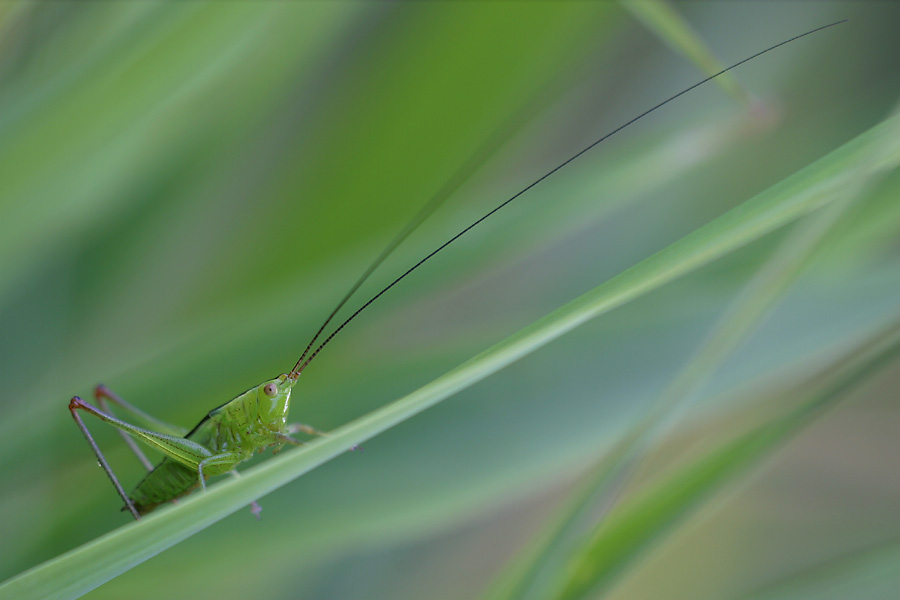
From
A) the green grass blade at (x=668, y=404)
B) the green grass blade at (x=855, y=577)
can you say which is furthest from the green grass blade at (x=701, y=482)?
the green grass blade at (x=855, y=577)

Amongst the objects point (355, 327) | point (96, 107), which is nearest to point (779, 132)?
point (355, 327)

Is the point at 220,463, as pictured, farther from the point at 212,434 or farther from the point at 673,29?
the point at 673,29

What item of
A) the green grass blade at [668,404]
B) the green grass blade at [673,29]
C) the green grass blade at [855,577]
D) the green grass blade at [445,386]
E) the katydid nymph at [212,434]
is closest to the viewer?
the green grass blade at [445,386]

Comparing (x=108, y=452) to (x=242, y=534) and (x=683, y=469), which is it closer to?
(x=242, y=534)

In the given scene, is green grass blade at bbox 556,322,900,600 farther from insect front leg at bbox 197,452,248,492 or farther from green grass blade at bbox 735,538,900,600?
insect front leg at bbox 197,452,248,492

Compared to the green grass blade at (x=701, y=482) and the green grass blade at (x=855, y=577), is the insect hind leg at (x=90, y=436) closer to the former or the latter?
the green grass blade at (x=701, y=482)

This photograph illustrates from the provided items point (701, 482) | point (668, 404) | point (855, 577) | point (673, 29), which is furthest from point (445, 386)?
point (673, 29)
